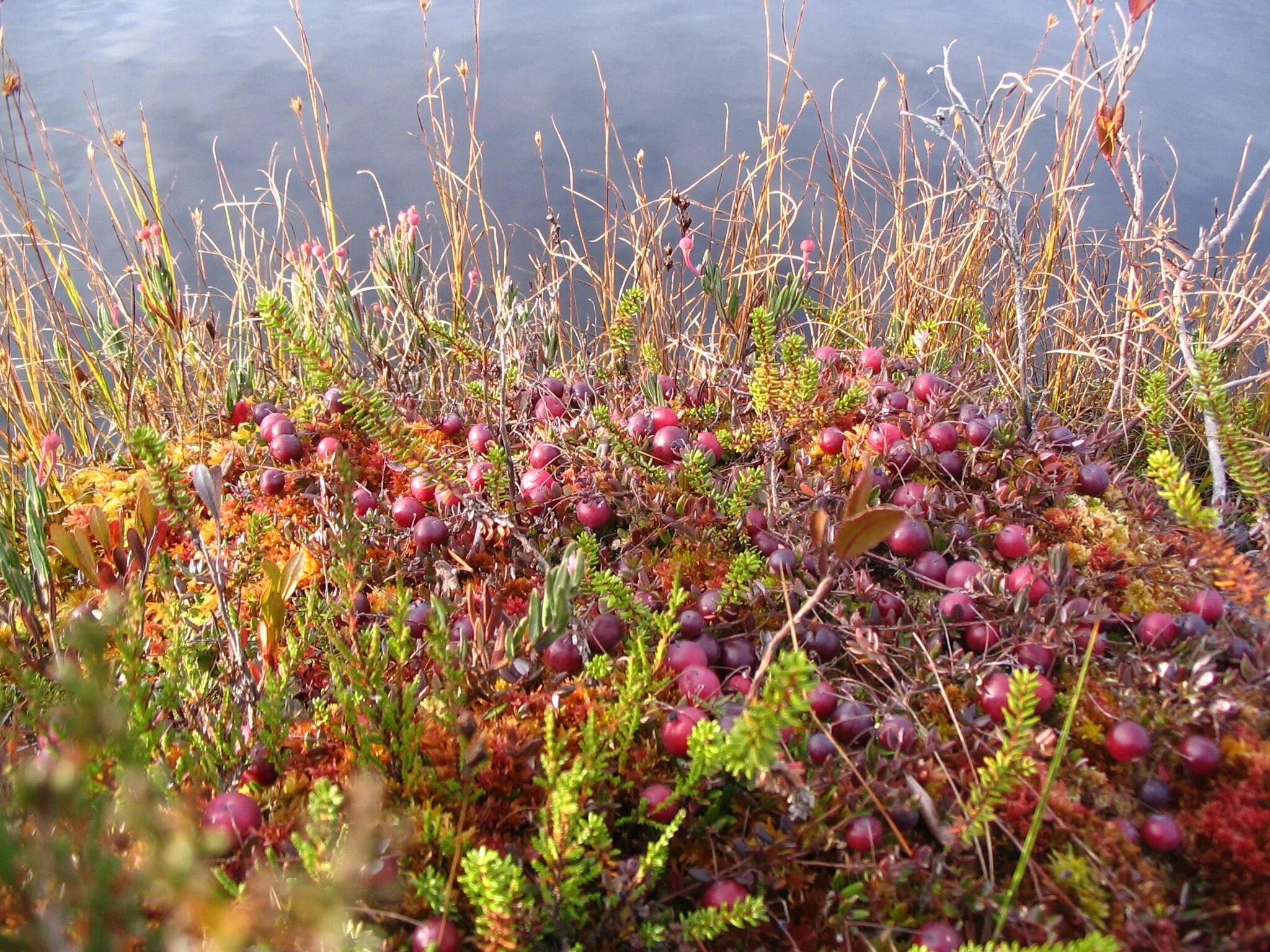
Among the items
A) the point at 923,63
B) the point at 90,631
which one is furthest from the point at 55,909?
the point at 923,63

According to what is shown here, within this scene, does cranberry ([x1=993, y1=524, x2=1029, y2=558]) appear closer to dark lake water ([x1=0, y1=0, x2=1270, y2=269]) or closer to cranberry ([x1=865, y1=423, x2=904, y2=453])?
cranberry ([x1=865, y1=423, x2=904, y2=453])

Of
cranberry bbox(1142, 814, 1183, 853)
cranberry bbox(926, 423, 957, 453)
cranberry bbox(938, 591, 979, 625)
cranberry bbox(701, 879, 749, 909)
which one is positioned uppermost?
cranberry bbox(926, 423, 957, 453)

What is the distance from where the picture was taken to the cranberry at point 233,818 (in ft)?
4.06

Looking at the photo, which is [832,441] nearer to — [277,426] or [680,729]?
[680,729]

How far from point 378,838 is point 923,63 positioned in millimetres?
8374

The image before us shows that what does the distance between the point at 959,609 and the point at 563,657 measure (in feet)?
2.47

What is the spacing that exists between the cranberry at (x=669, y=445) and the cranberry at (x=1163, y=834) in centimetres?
123

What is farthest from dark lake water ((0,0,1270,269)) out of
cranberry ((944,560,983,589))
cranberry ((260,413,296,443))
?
cranberry ((944,560,983,589))

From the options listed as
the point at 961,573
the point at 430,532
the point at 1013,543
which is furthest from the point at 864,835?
the point at 430,532

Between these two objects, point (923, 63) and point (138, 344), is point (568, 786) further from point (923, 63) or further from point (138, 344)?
point (923, 63)

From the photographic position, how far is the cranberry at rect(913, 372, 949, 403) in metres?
2.31

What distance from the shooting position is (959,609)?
168 centimetres

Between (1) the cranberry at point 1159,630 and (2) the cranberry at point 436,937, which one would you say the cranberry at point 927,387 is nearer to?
(1) the cranberry at point 1159,630

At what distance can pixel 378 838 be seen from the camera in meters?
1.21
